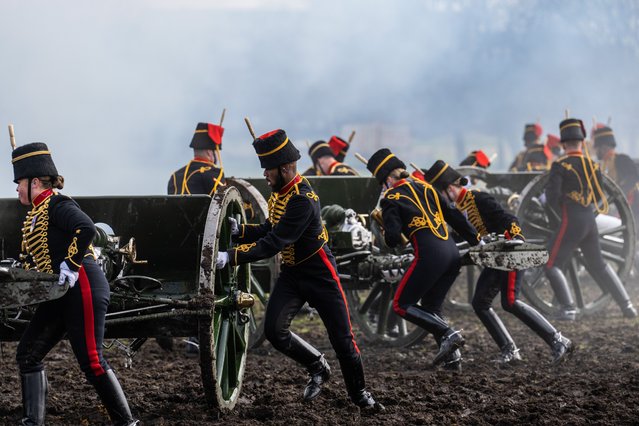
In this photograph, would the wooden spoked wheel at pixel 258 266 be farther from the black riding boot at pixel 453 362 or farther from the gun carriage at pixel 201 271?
the black riding boot at pixel 453 362

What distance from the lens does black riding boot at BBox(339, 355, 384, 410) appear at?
4.60 meters

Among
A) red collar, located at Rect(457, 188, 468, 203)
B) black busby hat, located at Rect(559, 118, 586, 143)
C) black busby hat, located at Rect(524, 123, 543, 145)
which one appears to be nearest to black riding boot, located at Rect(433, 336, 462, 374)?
red collar, located at Rect(457, 188, 468, 203)

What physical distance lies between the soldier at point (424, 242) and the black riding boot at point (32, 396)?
233cm

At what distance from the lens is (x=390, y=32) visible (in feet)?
75.3

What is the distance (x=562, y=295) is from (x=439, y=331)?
8.27ft

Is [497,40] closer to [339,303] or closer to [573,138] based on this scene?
[573,138]

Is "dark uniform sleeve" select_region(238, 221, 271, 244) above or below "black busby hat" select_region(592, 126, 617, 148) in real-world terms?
below

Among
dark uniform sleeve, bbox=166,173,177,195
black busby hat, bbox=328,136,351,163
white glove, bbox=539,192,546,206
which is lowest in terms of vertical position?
white glove, bbox=539,192,546,206

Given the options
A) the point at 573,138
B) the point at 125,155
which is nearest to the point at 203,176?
the point at 573,138

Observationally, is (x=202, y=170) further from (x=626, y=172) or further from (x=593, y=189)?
(x=626, y=172)

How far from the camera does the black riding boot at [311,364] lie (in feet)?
15.7

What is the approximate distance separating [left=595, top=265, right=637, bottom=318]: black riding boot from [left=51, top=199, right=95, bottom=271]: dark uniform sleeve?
5406 millimetres

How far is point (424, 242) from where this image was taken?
19.2ft

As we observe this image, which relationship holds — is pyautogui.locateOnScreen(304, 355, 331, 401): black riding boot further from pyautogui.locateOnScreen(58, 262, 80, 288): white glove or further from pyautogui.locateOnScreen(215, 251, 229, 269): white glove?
pyautogui.locateOnScreen(58, 262, 80, 288): white glove
